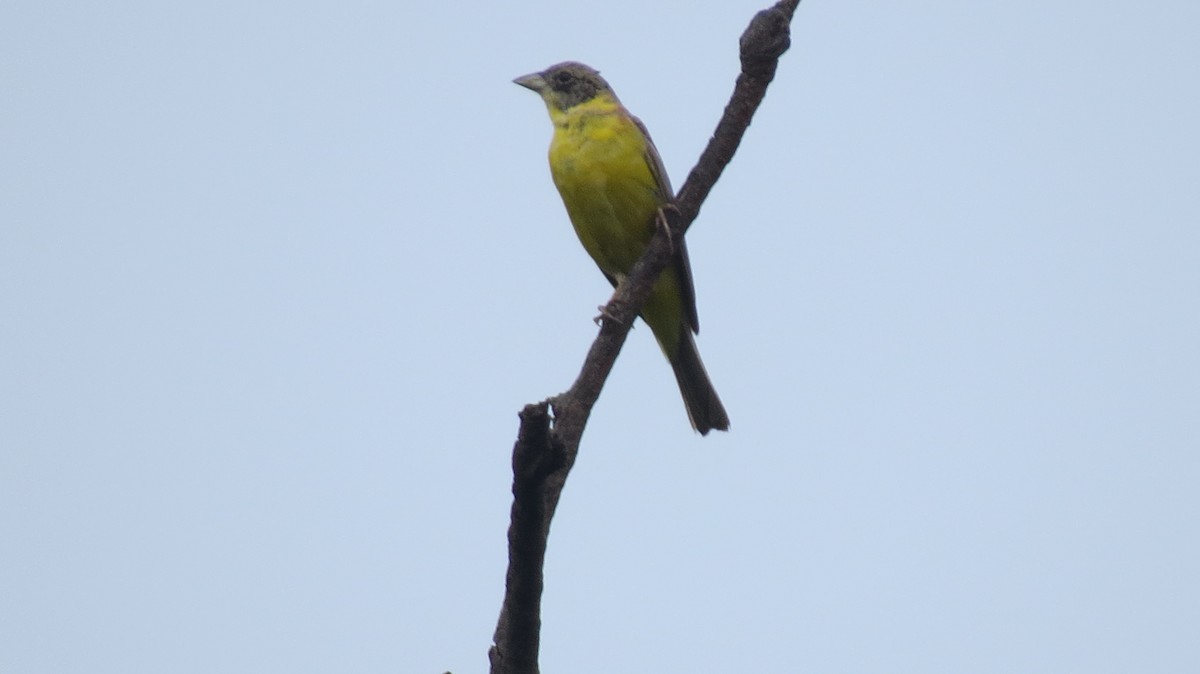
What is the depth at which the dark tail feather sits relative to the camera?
6711 mm

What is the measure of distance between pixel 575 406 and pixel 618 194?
2.29m

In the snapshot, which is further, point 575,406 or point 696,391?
point 696,391

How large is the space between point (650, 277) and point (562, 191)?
204 centimetres

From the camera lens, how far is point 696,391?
6.74 metres

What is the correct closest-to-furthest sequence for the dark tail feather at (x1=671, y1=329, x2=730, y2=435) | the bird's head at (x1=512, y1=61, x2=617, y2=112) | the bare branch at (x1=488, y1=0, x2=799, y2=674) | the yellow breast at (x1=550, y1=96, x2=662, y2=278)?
the bare branch at (x1=488, y1=0, x2=799, y2=674) → the yellow breast at (x1=550, y1=96, x2=662, y2=278) → the bird's head at (x1=512, y1=61, x2=617, y2=112) → the dark tail feather at (x1=671, y1=329, x2=730, y2=435)

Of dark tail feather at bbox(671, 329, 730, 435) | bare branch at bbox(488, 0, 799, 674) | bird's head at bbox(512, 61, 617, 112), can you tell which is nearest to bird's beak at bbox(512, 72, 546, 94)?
bird's head at bbox(512, 61, 617, 112)

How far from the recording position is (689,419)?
673 cm

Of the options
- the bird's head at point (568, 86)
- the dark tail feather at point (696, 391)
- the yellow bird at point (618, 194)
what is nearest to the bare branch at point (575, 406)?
the yellow bird at point (618, 194)

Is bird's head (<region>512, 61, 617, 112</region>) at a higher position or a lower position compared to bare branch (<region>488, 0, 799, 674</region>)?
higher

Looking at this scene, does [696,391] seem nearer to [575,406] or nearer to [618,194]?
[618,194]

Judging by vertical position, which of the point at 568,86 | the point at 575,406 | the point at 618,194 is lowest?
the point at 575,406

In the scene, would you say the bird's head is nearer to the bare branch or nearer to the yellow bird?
the yellow bird

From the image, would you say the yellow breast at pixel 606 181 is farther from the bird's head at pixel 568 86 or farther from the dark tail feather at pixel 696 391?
the dark tail feather at pixel 696 391

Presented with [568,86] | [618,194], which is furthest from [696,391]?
[568,86]
